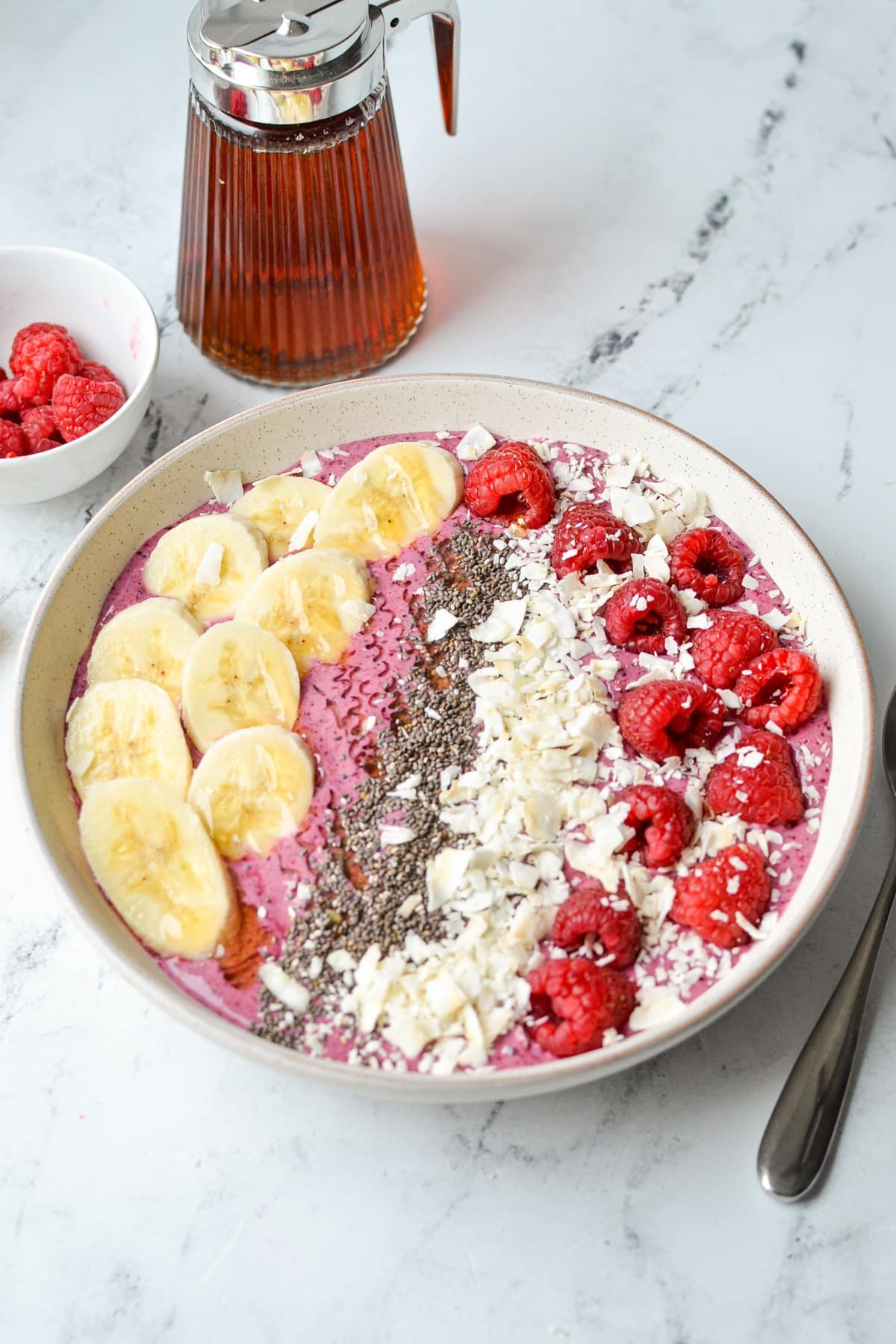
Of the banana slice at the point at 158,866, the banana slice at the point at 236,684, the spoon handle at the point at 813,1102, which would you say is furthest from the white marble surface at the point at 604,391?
the banana slice at the point at 236,684

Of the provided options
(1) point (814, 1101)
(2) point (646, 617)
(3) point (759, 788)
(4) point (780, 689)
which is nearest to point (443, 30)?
(2) point (646, 617)

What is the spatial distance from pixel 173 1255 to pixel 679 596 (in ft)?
2.76

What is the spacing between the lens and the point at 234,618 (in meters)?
1.42

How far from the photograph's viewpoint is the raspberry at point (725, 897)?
1175mm

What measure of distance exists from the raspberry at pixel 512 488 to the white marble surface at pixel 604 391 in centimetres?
33

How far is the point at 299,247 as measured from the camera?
1.56 m

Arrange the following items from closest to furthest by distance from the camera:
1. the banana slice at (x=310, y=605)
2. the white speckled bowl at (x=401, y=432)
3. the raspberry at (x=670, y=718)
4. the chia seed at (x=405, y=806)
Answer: the white speckled bowl at (x=401, y=432), the chia seed at (x=405, y=806), the raspberry at (x=670, y=718), the banana slice at (x=310, y=605)

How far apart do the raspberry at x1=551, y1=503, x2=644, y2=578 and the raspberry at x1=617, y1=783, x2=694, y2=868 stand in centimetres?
30

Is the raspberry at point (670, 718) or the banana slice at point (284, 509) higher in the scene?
the raspberry at point (670, 718)

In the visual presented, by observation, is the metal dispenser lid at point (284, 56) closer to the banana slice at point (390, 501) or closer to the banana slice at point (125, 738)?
the banana slice at point (390, 501)

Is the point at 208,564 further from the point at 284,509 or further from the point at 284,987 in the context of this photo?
the point at 284,987

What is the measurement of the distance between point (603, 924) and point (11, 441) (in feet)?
2.97

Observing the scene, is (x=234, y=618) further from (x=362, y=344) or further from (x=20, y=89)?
(x=20, y=89)

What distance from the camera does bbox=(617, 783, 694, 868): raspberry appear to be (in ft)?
4.01
